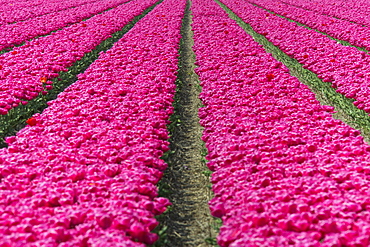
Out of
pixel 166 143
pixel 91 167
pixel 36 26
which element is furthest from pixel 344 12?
pixel 91 167

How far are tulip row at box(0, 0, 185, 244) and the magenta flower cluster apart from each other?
92 cm

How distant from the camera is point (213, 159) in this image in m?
5.28

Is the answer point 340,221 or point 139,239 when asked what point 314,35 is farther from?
point 139,239

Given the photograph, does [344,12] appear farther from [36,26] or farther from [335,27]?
[36,26]

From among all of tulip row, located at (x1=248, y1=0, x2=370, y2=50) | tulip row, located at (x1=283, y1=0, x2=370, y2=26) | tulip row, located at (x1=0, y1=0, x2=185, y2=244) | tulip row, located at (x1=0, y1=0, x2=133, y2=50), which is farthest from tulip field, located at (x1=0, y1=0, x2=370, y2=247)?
tulip row, located at (x1=283, y1=0, x2=370, y2=26)

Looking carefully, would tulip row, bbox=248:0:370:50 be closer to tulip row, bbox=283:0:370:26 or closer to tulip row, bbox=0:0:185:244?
tulip row, bbox=283:0:370:26

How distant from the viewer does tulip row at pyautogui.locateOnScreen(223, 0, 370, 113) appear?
8.15 metres

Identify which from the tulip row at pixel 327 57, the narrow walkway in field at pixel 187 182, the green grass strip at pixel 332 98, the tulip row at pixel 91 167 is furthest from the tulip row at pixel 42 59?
the tulip row at pixel 327 57

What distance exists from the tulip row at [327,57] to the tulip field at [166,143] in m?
0.06

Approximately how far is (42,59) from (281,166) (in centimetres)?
840

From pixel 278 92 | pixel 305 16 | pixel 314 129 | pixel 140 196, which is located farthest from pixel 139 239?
pixel 305 16

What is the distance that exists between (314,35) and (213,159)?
10.7 meters

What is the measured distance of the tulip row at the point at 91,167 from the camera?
353 centimetres

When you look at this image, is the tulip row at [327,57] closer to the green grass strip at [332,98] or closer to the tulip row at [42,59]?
the green grass strip at [332,98]
